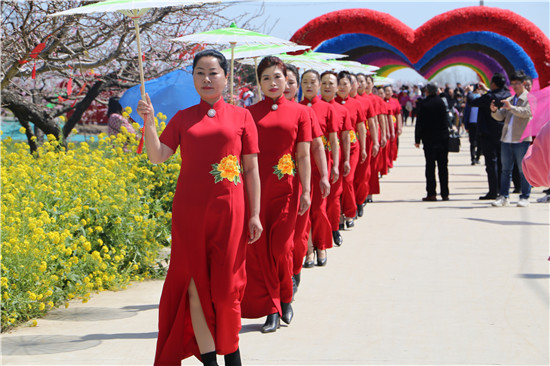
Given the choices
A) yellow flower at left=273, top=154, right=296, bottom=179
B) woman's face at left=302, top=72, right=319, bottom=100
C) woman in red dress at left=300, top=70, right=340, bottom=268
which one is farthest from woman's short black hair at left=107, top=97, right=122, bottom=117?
yellow flower at left=273, top=154, right=296, bottom=179

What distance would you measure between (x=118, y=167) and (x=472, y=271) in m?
3.69

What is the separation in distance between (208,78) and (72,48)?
585 cm

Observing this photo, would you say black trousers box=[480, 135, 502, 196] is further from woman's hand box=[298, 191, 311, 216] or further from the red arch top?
woman's hand box=[298, 191, 311, 216]

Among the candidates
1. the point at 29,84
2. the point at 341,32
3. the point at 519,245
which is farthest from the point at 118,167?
the point at 341,32

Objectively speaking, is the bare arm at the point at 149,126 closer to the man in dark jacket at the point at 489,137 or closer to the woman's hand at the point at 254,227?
the woman's hand at the point at 254,227

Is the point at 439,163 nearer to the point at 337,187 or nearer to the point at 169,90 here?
the point at 169,90

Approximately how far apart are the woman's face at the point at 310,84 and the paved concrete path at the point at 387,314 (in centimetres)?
174

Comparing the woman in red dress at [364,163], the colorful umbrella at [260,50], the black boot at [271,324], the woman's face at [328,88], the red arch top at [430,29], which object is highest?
the red arch top at [430,29]

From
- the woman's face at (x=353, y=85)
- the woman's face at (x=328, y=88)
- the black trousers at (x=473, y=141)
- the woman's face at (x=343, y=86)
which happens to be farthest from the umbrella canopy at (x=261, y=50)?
the black trousers at (x=473, y=141)

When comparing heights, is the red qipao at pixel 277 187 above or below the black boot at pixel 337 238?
above

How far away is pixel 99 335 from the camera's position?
5730 millimetres

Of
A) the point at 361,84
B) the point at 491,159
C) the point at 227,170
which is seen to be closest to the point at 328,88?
the point at 227,170

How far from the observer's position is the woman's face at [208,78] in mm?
4711

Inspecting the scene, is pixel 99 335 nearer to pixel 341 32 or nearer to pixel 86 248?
pixel 86 248
